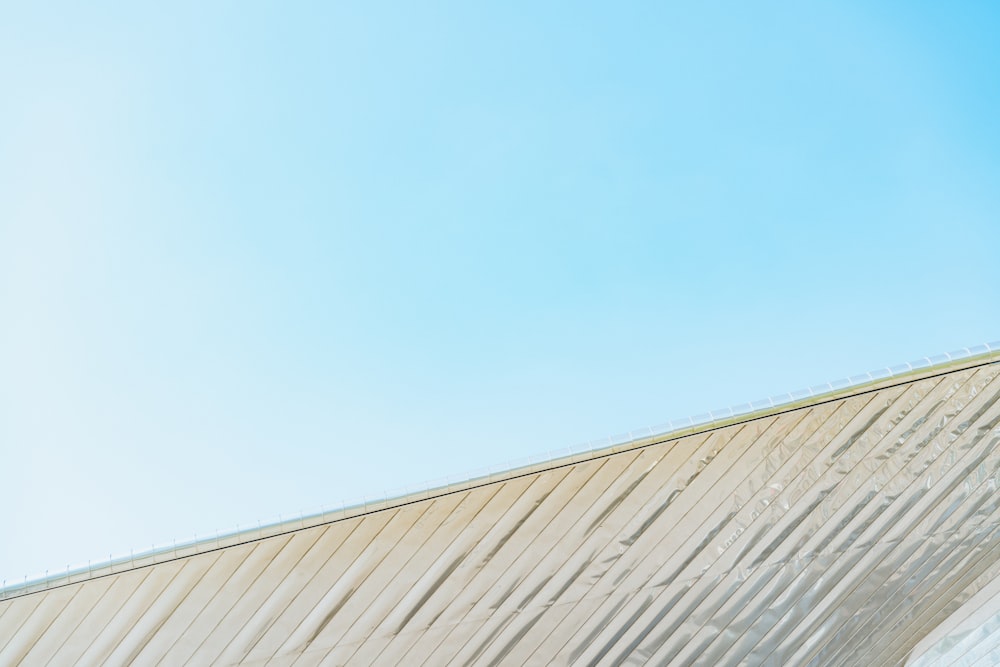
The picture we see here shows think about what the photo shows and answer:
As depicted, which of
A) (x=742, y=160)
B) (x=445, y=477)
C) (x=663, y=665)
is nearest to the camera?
(x=445, y=477)

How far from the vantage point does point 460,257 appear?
18188mm

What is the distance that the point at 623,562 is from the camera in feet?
15.3

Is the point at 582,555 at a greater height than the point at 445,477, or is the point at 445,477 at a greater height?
the point at 445,477

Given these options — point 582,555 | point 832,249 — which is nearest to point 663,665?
point 582,555

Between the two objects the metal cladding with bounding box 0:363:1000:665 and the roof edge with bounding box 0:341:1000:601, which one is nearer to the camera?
the roof edge with bounding box 0:341:1000:601

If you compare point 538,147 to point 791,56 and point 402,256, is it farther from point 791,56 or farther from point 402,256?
point 791,56

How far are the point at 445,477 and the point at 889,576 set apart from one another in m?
3.04

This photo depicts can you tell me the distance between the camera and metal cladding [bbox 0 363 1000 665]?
4188mm

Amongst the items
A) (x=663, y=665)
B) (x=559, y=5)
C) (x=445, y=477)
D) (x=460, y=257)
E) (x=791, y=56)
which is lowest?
(x=663, y=665)

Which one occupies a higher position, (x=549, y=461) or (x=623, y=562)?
(x=549, y=461)

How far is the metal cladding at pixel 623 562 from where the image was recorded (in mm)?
4188

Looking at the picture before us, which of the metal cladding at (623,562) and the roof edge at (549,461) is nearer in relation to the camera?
the roof edge at (549,461)

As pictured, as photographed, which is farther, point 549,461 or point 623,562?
point 623,562

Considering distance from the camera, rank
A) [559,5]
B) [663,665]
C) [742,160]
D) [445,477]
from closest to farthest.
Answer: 1. [445,477]
2. [663,665]
3. [559,5]
4. [742,160]
